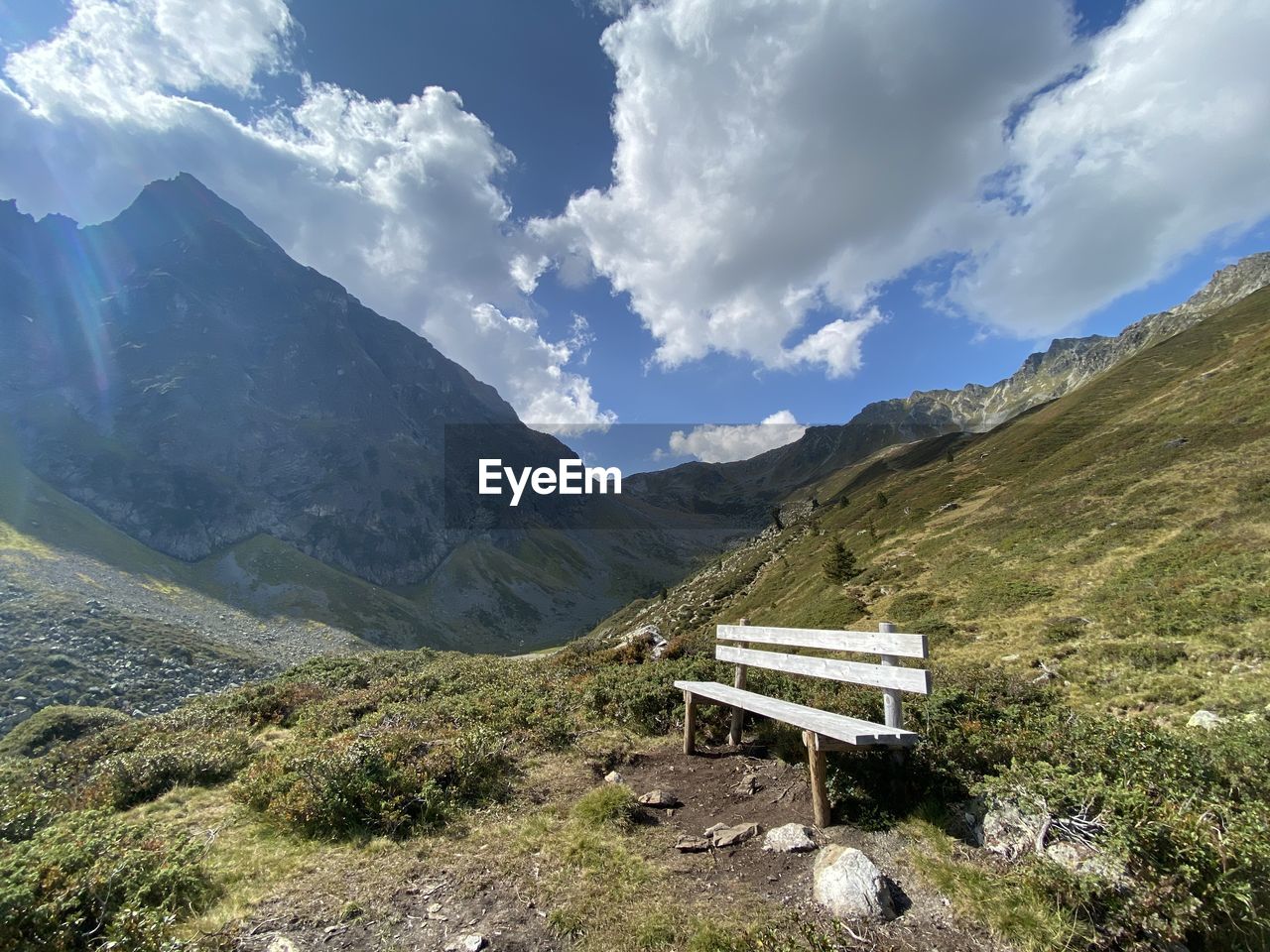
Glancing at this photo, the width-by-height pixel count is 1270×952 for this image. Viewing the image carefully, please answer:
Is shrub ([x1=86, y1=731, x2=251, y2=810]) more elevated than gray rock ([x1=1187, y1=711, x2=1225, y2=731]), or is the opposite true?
gray rock ([x1=1187, y1=711, x2=1225, y2=731])

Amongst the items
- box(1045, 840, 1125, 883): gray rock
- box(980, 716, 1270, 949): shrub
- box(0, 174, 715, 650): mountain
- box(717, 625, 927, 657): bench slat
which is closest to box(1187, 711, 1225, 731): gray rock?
box(980, 716, 1270, 949): shrub

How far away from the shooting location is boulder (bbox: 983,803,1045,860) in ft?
14.0

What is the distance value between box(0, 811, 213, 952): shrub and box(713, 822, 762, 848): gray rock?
4.62 meters

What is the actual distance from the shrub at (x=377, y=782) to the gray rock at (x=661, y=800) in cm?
202

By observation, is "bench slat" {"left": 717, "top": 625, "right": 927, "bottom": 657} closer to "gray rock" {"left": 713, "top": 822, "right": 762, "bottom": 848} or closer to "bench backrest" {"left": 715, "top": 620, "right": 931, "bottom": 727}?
"bench backrest" {"left": 715, "top": 620, "right": 931, "bottom": 727}

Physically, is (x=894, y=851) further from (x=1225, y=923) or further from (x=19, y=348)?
(x=19, y=348)

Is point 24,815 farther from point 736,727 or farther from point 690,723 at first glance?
point 736,727

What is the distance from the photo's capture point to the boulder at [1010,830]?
427 centimetres

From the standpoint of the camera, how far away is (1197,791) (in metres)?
4.12

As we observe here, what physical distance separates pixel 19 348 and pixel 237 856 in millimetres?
165543

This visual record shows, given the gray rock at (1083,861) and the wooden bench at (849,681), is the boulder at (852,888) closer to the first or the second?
the wooden bench at (849,681)

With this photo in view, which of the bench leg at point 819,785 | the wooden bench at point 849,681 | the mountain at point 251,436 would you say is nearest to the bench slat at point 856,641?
the wooden bench at point 849,681

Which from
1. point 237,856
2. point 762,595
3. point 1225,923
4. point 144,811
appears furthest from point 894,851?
point 762,595

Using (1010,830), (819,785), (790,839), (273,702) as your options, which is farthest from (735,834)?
(273,702)
